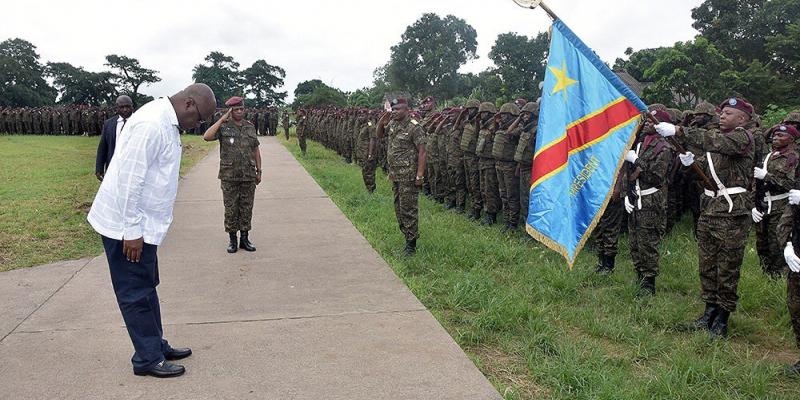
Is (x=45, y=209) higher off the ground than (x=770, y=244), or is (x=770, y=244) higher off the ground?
(x=770, y=244)

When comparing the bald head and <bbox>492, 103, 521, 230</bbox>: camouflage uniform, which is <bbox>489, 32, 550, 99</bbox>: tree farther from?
the bald head

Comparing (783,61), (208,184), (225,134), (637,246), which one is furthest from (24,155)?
(783,61)

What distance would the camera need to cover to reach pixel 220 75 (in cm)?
6378

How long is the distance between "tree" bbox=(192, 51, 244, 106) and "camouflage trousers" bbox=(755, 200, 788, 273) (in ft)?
194

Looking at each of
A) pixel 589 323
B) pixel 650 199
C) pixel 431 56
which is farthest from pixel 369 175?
pixel 431 56

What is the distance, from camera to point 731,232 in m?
4.27

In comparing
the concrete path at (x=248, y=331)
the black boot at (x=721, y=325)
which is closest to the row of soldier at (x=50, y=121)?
the concrete path at (x=248, y=331)

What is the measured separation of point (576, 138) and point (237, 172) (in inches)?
150

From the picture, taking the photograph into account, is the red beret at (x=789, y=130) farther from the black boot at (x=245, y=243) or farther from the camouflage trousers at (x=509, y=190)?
the black boot at (x=245, y=243)

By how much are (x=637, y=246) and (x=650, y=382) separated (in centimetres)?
218

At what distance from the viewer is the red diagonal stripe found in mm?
3738

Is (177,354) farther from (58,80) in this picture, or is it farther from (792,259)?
(58,80)

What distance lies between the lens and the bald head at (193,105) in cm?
338

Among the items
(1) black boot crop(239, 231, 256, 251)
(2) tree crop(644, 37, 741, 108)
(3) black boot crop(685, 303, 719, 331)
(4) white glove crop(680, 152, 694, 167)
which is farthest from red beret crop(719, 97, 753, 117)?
(2) tree crop(644, 37, 741, 108)
